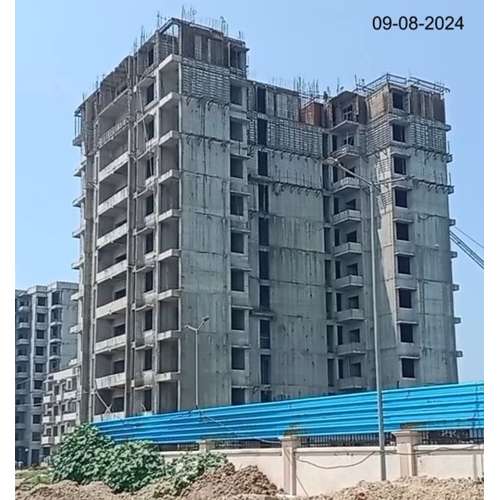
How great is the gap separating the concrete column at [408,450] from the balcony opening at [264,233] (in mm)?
13063

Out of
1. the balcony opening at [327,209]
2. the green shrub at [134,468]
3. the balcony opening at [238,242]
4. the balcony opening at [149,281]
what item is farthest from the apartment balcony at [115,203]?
the green shrub at [134,468]

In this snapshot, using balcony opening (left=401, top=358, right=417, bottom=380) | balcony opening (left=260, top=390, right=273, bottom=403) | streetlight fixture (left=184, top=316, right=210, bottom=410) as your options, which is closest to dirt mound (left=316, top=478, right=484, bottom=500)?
streetlight fixture (left=184, top=316, right=210, bottom=410)

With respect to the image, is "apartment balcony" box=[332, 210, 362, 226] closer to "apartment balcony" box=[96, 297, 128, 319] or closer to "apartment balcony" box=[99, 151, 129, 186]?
"apartment balcony" box=[99, 151, 129, 186]

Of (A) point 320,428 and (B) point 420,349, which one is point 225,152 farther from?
(A) point 320,428

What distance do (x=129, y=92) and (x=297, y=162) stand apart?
16.8 feet

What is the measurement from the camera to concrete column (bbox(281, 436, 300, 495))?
9.52 metres

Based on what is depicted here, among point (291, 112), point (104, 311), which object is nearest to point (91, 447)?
point (104, 311)

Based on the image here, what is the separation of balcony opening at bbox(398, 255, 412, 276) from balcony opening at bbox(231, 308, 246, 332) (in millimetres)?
4276

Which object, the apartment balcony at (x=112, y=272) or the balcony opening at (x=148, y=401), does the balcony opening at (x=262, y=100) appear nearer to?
the apartment balcony at (x=112, y=272)

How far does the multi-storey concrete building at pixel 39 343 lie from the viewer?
2089 cm

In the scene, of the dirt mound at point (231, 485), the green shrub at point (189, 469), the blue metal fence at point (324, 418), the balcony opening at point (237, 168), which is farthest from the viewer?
the balcony opening at point (237, 168)

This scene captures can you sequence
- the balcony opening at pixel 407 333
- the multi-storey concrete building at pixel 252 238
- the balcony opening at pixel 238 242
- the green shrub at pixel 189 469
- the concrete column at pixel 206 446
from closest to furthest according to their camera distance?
the green shrub at pixel 189 469, the concrete column at pixel 206 446, the multi-storey concrete building at pixel 252 238, the balcony opening at pixel 407 333, the balcony opening at pixel 238 242

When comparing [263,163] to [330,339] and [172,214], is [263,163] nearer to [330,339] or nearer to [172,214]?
[172,214]

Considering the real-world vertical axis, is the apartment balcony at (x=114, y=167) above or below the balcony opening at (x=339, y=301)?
above
